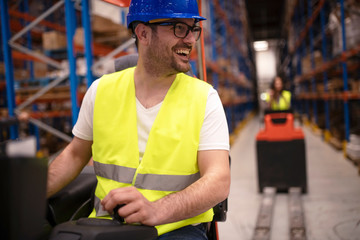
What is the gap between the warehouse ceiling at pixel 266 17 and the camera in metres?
24.7

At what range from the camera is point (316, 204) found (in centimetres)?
430

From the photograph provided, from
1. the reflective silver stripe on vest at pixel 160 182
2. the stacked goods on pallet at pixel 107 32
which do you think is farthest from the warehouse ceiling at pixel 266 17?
the reflective silver stripe on vest at pixel 160 182

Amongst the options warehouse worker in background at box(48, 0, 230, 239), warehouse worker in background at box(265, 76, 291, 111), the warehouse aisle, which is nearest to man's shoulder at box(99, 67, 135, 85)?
warehouse worker in background at box(48, 0, 230, 239)

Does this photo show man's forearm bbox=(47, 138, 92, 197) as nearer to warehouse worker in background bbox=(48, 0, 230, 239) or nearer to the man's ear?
warehouse worker in background bbox=(48, 0, 230, 239)

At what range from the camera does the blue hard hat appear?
4.88ft

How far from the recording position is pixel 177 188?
58.7 inches

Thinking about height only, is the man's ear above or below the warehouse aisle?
above

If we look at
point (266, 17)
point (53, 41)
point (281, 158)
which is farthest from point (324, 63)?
point (266, 17)

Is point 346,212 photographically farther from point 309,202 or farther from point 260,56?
point 260,56

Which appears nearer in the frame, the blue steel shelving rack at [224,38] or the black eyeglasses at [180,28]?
the black eyeglasses at [180,28]

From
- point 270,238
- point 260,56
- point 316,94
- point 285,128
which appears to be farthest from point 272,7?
point 270,238

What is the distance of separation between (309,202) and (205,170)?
340 centimetres

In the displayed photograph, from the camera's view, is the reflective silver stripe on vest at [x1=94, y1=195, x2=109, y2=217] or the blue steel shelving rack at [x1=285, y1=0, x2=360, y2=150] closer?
the reflective silver stripe on vest at [x1=94, y1=195, x2=109, y2=217]

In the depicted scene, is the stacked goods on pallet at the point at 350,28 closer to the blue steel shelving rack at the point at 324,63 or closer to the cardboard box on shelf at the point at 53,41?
the blue steel shelving rack at the point at 324,63
